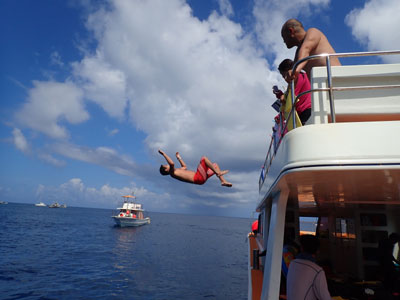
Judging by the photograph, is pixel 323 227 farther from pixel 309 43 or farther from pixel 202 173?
pixel 309 43

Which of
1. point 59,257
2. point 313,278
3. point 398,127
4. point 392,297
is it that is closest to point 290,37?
point 398,127

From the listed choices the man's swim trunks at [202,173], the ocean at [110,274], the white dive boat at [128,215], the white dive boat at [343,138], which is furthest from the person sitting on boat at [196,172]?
the white dive boat at [128,215]

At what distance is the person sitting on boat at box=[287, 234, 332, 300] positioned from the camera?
310cm

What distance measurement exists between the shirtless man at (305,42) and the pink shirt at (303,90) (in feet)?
0.69

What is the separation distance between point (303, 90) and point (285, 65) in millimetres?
614

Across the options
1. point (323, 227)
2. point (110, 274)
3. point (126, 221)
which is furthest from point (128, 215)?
point (323, 227)

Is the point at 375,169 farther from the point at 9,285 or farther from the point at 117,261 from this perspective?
the point at 117,261

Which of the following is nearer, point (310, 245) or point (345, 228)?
point (310, 245)

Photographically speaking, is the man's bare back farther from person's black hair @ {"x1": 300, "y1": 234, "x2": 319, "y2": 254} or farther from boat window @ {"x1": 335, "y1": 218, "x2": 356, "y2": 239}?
boat window @ {"x1": 335, "y1": 218, "x2": 356, "y2": 239}

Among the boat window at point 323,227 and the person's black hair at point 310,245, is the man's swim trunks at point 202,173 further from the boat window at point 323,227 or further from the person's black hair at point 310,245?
the boat window at point 323,227

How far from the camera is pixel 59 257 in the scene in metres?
31.3

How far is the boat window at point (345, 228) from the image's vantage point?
30.5 ft

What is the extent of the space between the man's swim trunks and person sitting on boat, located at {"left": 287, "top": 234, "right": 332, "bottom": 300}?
2930 mm

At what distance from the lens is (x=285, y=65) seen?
12.7 ft
